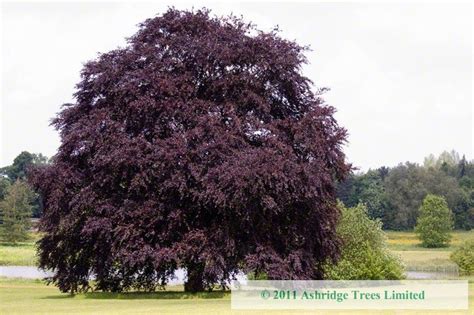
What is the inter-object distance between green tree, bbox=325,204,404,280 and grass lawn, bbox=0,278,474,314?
12.2m

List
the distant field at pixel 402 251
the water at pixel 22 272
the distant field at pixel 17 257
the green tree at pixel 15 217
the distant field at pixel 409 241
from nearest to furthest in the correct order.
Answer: the water at pixel 22 272 < the distant field at pixel 17 257 < the distant field at pixel 402 251 < the distant field at pixel 409 241 < the green tree at pixel 15 217

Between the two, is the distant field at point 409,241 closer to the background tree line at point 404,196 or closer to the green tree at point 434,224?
the green tree at point 434,224

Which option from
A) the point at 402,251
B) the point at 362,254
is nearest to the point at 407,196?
the point at 402,251

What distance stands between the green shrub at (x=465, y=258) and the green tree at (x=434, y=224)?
129 ft

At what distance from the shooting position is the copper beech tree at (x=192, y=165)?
36719 millimetres

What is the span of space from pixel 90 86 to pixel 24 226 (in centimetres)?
7838

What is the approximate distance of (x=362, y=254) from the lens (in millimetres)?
51719

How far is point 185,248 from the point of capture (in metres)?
36.6

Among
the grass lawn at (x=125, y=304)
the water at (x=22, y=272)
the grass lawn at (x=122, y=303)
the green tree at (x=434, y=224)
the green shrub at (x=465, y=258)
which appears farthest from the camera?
the green tree at (x=434, y=224)

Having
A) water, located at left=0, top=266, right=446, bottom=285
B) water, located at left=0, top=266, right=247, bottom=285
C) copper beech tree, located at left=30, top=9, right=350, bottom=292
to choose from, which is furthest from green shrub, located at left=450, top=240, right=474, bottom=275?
water, located at left=0, top=266, right=247, bottom=285

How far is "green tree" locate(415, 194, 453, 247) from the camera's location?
110 m

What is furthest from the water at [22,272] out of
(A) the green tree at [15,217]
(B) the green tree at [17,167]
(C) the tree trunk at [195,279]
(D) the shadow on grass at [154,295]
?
(B) the green tree at [17,167]

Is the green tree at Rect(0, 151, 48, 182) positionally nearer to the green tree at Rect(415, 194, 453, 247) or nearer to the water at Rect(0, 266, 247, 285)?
the green tree at Rect(415, 194, 453, 247)

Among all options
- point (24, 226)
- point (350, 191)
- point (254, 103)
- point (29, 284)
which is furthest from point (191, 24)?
point (350, 191)
